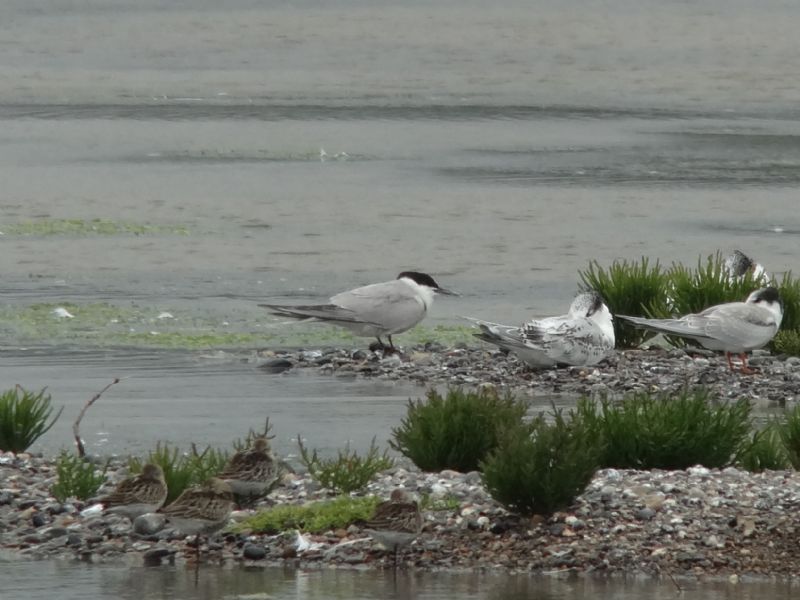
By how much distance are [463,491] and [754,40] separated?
35594 millimetres

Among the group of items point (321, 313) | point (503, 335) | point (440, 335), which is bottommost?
point (440, 335)

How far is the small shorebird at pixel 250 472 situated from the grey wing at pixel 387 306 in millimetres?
6561

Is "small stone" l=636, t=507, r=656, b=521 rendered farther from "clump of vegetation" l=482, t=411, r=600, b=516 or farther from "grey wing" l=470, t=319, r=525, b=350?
"grey wing" l=470, t=319, r=525, b=350

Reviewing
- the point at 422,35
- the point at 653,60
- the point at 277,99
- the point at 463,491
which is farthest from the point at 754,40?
the point at 463,491

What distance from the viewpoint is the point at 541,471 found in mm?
9039

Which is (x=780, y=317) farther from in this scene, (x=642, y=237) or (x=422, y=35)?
(x=422, y=35)

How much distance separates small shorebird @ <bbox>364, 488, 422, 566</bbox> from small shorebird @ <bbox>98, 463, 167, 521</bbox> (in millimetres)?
1175

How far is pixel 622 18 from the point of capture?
162 ft

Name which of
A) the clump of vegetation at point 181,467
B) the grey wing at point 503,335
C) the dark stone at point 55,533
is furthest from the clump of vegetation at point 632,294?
the dark stone at point 55,533

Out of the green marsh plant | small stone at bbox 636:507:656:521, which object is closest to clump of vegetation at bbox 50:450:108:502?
small stone at bbox 636:507:656:521

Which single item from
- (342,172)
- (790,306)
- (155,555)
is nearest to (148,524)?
(155,555)

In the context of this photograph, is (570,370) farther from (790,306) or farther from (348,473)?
(348,473)

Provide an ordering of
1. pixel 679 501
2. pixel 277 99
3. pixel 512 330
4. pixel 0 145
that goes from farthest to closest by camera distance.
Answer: pixel 277 99, pixel 0 145, pixel 512 330, pixel 679 501

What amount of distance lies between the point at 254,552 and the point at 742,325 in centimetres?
702
